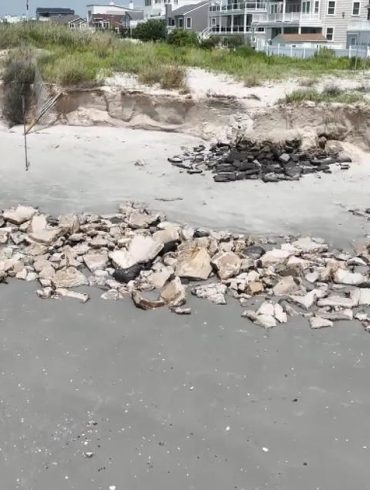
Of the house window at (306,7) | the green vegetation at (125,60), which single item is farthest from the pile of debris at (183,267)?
the house window at (306,7)

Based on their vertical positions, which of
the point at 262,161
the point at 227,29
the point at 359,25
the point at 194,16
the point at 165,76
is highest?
the point at 194,16

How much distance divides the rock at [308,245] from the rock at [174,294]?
2.52 m

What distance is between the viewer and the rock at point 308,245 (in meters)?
9.80

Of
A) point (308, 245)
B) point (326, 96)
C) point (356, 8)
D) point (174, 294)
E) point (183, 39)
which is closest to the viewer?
point (174, 294)

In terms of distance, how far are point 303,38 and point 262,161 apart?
33536mm

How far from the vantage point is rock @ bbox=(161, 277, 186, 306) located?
Result: 26.7 ft

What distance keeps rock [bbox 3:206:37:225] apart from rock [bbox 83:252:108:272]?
6.46 ft

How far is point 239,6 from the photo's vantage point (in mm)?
51781

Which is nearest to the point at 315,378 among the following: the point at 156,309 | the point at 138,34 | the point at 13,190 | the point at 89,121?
the point at 156,309

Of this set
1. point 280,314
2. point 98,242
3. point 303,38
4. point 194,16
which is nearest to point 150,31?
point 303,38

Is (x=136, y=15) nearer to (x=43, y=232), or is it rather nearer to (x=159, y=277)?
(x=43, y=232)

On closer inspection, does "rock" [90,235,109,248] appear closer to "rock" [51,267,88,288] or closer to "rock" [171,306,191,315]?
"rock" [51,267,88,288]

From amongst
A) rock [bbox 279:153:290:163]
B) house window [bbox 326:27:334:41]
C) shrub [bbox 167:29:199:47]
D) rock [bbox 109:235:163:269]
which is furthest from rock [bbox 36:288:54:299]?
house window [bbox 326:27:334:41]

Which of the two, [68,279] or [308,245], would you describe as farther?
[308,245]
